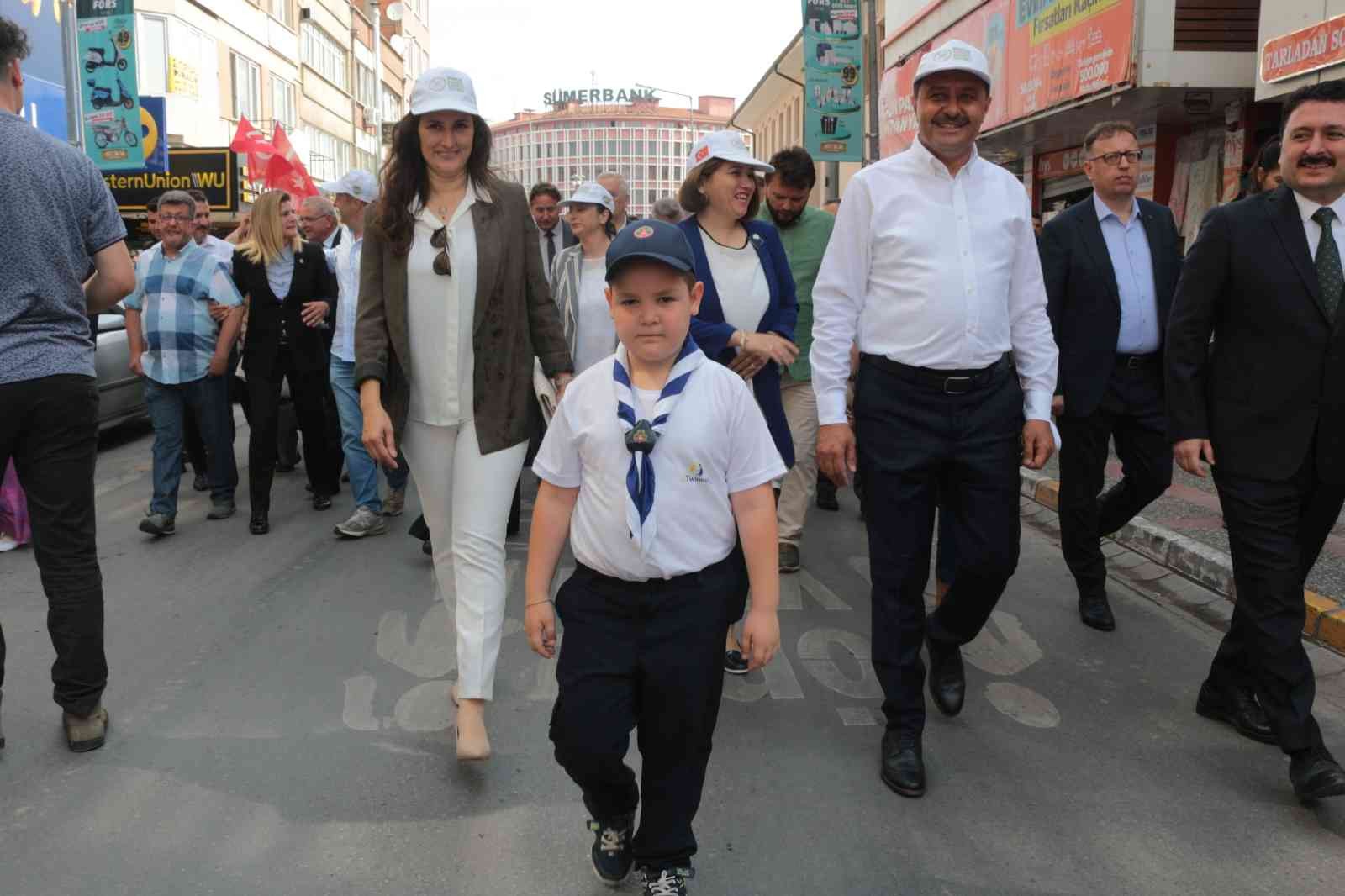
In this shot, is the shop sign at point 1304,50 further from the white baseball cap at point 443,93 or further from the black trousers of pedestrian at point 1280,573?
the white baseball cap at point 443,93

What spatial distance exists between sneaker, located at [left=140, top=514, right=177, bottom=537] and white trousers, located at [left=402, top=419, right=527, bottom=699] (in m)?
3.66

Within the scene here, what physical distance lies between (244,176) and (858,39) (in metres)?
15.2

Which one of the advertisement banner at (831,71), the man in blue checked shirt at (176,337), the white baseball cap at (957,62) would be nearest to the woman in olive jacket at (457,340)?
the white baseball cap at (957,62)

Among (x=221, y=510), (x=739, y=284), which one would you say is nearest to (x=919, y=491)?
(x=739, y=284)

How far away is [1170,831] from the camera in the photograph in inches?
128

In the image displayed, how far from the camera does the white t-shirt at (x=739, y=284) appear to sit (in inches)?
174

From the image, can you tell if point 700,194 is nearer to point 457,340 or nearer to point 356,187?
point 457,340

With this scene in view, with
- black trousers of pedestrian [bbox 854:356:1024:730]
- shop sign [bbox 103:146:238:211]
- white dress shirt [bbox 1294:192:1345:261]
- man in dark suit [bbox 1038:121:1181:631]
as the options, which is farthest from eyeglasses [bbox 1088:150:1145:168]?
shop sign [bbox 103:146:238:211]

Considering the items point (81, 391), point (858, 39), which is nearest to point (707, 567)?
point (81, 391)

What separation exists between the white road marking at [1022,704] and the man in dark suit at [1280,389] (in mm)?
720

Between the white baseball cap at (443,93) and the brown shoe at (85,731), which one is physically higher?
the white baseball cap at (443,93)

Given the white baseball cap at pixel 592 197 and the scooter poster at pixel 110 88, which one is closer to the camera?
the white baseball cap at pixel 592 197

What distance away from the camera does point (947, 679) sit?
4129 mm

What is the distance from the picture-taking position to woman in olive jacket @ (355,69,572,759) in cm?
363
